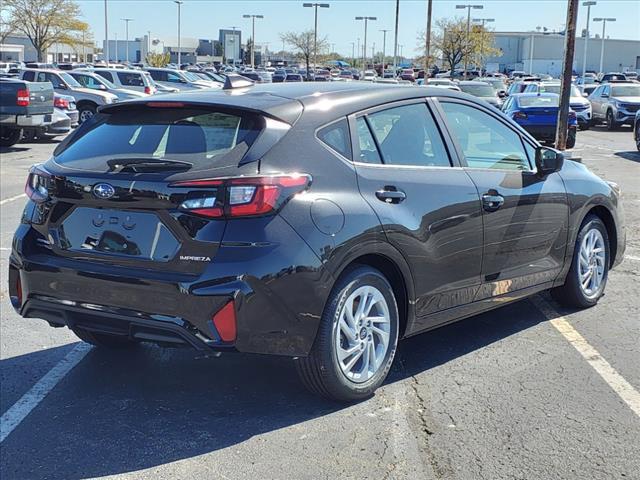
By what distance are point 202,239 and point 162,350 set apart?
1.71 meters

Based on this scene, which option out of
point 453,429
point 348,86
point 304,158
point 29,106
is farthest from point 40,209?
point 29,106

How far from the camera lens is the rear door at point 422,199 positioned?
437 centimetres

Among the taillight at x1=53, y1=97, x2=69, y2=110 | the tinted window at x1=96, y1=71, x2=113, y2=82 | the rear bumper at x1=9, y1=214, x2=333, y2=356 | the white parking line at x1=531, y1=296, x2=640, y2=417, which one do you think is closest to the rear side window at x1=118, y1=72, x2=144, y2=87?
the tinted window at x1=96, y1=71, x2=113, y2=82

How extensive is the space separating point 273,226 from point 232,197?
0.23m

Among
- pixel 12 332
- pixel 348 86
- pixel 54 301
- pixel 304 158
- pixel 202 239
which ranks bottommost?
pixel 12 332

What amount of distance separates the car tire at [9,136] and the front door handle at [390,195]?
16.3 meters

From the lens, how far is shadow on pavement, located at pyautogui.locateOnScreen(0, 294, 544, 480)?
12.4 feet

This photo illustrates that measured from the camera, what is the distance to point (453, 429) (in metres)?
4.04

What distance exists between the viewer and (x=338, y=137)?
430 centimetres

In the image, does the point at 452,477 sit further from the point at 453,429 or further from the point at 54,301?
the point at 54,301

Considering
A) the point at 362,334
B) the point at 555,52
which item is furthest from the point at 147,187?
the point at 555,52

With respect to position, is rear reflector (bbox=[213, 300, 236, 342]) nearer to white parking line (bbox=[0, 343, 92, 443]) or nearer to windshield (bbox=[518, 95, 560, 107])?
white parking line (bbox=[0, 343, 92, 443])

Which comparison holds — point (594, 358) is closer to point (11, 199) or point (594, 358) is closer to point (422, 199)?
point (422, 199)

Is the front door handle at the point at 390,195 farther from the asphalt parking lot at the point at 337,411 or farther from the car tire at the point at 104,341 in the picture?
the car tire at the point at 104,341
